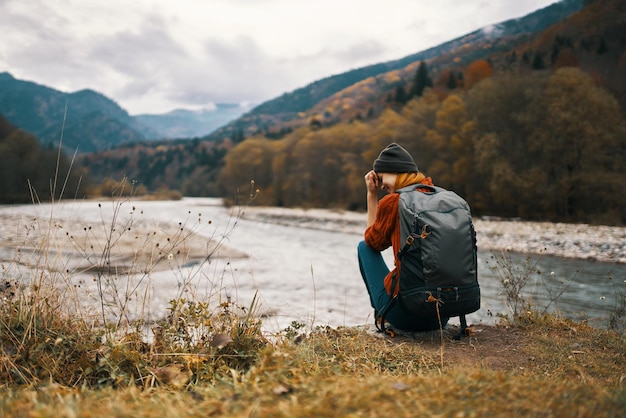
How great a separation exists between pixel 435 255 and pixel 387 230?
48cm

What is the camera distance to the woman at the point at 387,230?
3.18 metres

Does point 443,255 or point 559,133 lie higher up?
point 559,133

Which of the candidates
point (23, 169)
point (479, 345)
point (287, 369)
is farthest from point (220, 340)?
point (23, 169)

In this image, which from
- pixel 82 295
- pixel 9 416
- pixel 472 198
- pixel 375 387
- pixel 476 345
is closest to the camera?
pixel 9 416

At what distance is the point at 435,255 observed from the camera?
2.89 meters

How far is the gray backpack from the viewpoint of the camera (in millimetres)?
2896

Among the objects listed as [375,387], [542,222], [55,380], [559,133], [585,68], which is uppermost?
[585,68]

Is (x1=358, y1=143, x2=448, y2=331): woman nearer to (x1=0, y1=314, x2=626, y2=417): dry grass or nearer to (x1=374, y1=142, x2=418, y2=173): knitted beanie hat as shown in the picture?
(x1=374, y1=142, x2=418, y2=173): knitted beanie hat

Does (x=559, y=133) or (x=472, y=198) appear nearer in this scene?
(x=559, y=133)

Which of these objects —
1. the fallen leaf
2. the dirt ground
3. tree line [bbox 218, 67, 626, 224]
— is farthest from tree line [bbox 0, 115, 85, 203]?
the dirt ground

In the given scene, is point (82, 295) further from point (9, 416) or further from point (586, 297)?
point (586, 297)

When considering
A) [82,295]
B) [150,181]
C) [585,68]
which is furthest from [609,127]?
[150,181]

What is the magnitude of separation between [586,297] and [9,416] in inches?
402

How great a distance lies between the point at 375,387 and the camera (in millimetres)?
1581
